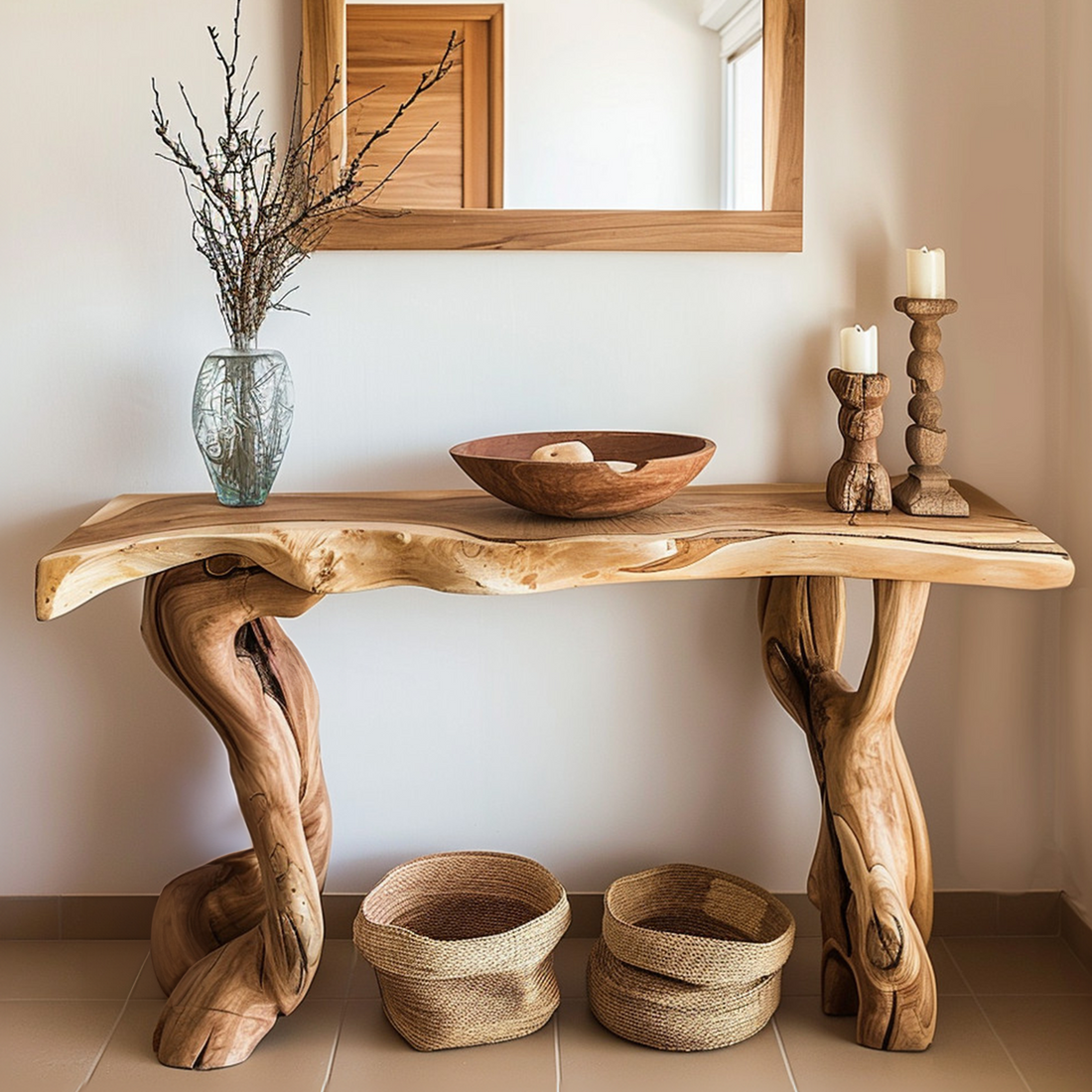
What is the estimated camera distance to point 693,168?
208 cm

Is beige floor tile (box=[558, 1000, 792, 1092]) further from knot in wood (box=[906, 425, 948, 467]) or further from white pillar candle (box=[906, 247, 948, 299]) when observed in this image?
white pillar candle (box=[906, 247, 948, 299])

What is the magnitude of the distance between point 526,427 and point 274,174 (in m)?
0.58

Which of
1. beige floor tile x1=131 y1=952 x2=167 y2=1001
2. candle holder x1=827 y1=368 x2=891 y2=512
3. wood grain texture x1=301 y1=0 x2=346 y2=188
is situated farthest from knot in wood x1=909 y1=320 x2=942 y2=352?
beige floor tile x1=131 y1=952 x2=167 y2=1001

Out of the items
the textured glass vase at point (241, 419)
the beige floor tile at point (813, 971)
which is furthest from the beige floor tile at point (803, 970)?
the textured glass vase at point (241, 419)

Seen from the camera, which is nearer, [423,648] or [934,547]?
[934,547]

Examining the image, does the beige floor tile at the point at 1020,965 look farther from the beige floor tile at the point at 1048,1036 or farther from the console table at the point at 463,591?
the console table at the point at 463,591

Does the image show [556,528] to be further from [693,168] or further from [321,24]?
[321,24]

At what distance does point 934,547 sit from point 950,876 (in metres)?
0.85

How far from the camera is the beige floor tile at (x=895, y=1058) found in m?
1.88

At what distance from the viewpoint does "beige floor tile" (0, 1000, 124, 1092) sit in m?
1.90

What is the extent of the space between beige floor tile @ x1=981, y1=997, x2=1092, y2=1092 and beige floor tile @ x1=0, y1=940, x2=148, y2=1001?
1.44 meters

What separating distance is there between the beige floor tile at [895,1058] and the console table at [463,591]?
0.04 metres

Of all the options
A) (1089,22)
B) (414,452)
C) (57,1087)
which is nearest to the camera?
(57,1087)

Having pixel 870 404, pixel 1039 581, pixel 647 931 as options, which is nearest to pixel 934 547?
pixel 1039 581
